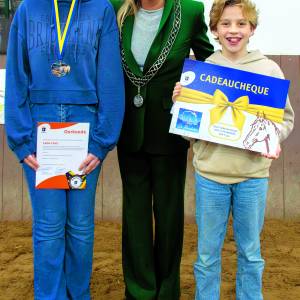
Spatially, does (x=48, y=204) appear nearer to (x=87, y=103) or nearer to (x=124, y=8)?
(x=87, y=103)

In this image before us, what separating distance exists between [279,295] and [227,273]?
447 millimetres

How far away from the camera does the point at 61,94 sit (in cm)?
232

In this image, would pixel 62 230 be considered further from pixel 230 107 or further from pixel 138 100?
pixel 230 107

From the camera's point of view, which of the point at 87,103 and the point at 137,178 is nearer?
the point at 87,103

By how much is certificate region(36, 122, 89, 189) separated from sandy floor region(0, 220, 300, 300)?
94cm

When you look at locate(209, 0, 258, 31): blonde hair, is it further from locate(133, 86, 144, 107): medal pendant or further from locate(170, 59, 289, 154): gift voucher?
locate(133, 86, 144, 107): medal pendant

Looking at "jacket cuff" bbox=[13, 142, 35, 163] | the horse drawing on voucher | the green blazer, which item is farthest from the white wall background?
"jacket cuff" bbox=[13, 142, 35, 163]

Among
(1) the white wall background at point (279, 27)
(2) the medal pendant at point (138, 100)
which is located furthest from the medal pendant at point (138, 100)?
(1) the white wall background at point (279, 27)

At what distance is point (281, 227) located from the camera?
4.38 meters

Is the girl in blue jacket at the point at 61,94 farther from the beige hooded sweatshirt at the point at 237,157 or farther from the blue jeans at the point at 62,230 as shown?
the beige hooded sweatshirt at the point at 237,157

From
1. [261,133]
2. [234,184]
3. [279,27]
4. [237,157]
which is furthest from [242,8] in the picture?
[279,27]

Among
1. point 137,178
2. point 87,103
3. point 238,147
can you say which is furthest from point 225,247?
point 87,103

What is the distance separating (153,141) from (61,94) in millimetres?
566

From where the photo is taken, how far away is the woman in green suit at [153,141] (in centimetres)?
257
